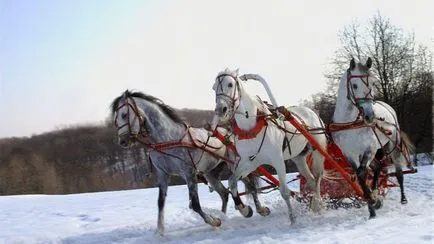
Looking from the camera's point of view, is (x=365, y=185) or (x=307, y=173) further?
(x=307, y=173)

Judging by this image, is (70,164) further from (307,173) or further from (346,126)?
(346,126)

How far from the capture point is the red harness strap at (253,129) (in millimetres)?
6559

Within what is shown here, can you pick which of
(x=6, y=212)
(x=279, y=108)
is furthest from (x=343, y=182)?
(x=6, y=212)

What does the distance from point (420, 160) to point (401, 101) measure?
3658 millimetres

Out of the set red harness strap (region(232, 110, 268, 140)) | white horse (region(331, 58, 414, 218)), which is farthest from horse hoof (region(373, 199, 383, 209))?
red harness strap (region(232, 110, 268, 140))

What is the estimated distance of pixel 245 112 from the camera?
664 cm

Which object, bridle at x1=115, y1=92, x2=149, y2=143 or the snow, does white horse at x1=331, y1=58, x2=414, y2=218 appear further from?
bridle at x1=115, y1=92, x2=149, y2=143

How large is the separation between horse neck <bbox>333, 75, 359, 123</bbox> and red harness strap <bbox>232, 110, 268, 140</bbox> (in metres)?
1.23

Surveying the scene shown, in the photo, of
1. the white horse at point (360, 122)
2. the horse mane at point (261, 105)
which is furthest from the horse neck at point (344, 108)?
the horse mane at point (261, 105)

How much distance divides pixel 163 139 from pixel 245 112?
145cm

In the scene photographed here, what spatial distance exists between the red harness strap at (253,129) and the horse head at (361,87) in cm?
132

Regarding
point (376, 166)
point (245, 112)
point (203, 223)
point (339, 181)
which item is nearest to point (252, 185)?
point (203, 223)

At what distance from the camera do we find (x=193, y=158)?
24.1 feet

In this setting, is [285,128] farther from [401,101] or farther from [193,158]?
[401,101]
